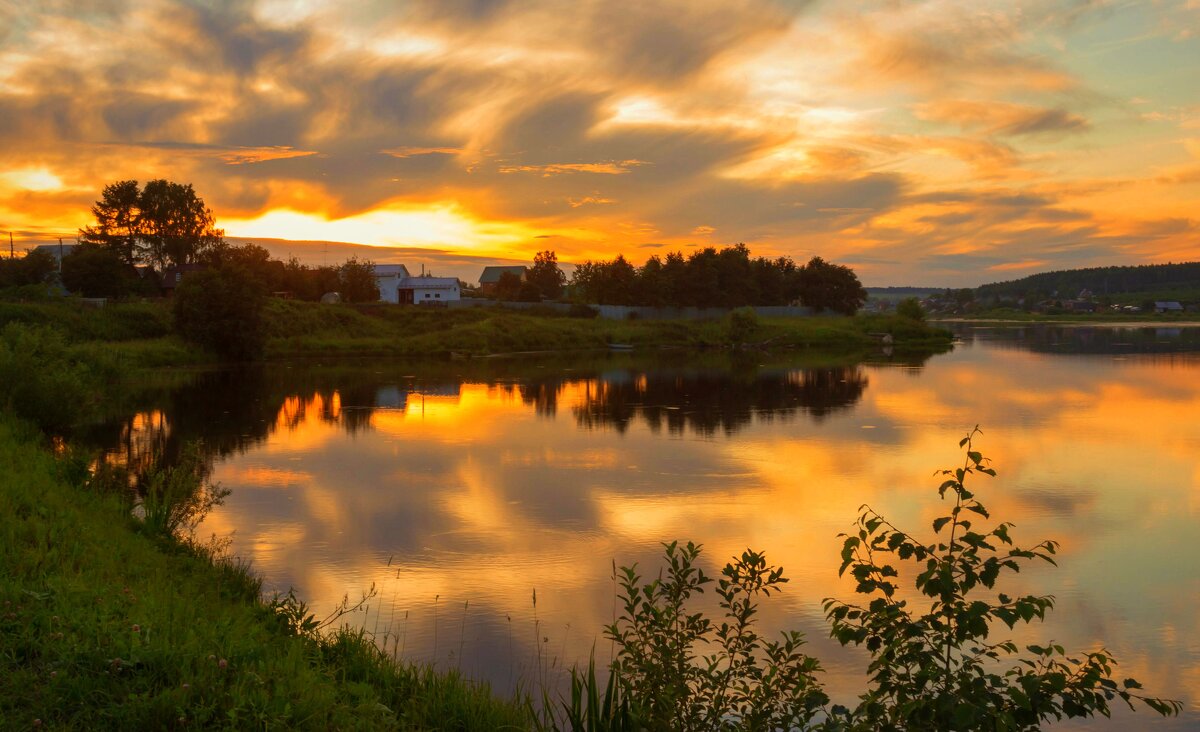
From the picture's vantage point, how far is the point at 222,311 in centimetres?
5259

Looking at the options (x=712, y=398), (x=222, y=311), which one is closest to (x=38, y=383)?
(x=712, y=398)

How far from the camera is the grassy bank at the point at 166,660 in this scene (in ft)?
19.6

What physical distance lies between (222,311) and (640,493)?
4116 cm

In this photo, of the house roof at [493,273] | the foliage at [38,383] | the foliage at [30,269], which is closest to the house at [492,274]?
the house roof at [493,273]

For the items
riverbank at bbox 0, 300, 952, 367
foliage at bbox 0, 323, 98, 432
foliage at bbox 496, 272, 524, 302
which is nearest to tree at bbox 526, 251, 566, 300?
foliage at bbox 496, 272, 524, 302

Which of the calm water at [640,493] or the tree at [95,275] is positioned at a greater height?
the tree at [95,275]

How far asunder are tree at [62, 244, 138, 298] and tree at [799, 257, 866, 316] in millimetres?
66518

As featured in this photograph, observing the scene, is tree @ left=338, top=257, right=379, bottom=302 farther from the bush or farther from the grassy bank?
the grassy bank

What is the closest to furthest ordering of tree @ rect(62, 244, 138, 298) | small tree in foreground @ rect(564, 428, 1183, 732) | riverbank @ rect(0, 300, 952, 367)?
small tree in foreground @ rect(564, 428, 1183, 732), riverbank @ rect(0, 300, 952, 367), tree @ rect(62, 244, 138, 298)

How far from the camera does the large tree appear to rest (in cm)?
7962

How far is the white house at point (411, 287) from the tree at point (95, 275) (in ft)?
123

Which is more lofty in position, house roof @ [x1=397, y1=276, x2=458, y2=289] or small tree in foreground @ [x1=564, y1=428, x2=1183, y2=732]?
house roof @ [x1=397, y1=276, x2=458, y2=289]

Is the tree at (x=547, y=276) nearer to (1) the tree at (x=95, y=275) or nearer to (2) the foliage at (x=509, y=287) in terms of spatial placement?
(2) the foliage at (x=509, y=287)

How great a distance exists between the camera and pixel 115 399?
34.4m
